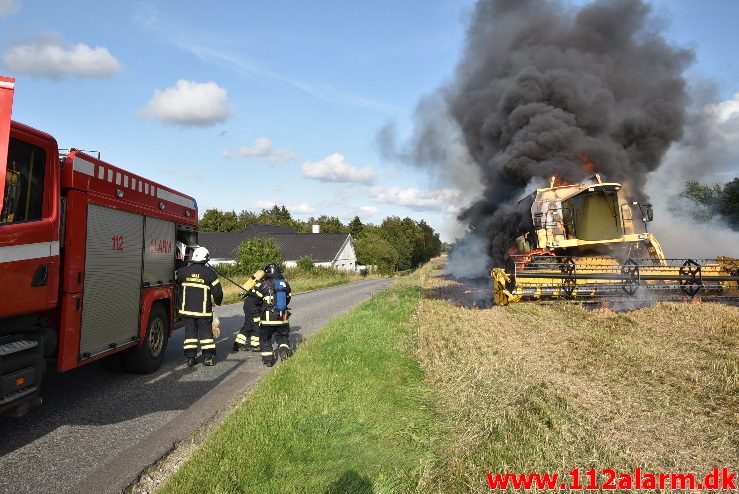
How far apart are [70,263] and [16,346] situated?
1109 mm

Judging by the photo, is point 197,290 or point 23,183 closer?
point 23,183

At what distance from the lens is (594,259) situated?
1192cm

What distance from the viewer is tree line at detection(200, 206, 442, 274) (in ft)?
213

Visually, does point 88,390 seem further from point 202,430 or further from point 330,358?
point 330,358

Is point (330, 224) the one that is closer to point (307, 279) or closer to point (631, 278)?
point (307, 279)

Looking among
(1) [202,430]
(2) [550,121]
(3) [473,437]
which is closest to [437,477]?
(3) [473,437]

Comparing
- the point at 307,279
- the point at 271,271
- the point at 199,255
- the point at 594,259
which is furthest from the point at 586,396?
the point at 307,279

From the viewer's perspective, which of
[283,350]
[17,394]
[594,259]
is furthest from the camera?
[594,259]

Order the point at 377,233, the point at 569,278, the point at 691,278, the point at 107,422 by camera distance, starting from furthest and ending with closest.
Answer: the point at 377,233, the point at 691,278, the point at 569,278, the point at 107,422

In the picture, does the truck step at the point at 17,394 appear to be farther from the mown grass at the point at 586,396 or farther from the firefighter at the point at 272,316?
the firefighter at the point at 272,316

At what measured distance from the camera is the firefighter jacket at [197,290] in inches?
307

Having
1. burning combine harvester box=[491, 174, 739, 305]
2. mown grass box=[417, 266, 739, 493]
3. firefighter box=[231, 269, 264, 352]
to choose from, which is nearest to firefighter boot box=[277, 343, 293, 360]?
firefighter box=[231, 269, 264, 352]

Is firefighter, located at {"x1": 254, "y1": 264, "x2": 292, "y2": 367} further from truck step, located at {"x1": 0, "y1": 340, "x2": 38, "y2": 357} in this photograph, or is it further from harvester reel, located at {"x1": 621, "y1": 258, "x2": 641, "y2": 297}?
harvester reel, located at {"x1": 621, "y1": 258, "x2": 641, "y2": 297}

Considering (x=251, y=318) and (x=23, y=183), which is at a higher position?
(x=23, y=183)
